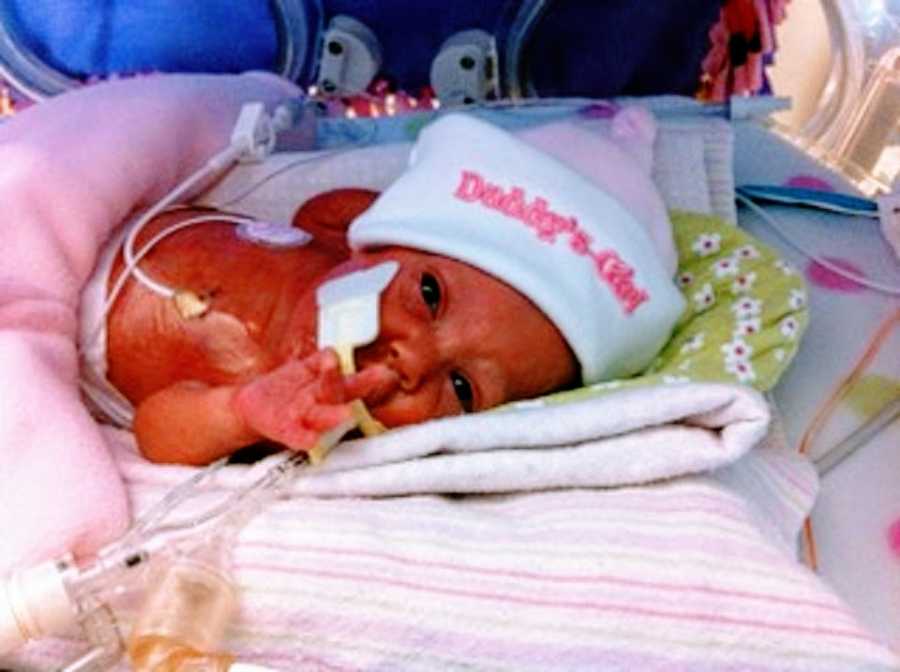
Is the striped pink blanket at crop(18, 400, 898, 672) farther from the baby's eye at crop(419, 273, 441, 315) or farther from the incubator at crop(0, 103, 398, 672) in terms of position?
the baby's eye at crop(419, 273, 441, 315)

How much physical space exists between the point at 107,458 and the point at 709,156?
0.72 m

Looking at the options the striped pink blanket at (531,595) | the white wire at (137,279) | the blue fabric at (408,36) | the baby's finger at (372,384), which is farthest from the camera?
the blue fabric at (408,36)

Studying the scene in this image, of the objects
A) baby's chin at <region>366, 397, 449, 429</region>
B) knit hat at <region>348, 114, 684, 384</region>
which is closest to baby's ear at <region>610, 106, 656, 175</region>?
knit hat at <region>348, 114, 684, 384</region>

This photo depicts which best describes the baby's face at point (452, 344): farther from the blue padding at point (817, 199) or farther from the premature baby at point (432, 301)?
the blue padding at point (817, 199)

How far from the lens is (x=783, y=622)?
0.84 m

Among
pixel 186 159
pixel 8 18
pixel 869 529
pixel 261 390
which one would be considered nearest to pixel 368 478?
pixel 261 390

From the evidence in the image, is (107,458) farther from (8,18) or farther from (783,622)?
(8,18)

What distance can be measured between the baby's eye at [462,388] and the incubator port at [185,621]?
0.29m

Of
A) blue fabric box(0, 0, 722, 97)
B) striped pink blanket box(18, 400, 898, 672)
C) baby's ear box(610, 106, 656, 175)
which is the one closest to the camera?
striped pink blanket box(18, 400, 898, 672)

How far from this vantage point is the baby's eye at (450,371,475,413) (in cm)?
106

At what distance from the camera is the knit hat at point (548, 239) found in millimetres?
1075

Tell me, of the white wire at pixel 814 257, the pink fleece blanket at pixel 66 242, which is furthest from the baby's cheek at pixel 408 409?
the white wire at pixel 814 257

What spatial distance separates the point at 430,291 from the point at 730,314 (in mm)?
288

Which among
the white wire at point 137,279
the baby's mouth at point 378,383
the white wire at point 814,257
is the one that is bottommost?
the white wire at point 137,279
